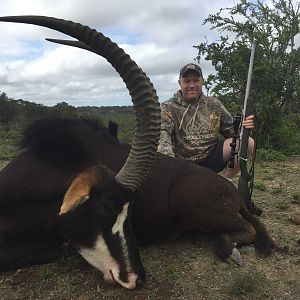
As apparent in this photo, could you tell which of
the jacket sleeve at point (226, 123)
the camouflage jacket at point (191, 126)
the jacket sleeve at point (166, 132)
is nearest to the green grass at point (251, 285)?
the jacket sleeve at point (166, 132)

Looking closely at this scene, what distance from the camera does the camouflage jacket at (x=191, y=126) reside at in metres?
6.78

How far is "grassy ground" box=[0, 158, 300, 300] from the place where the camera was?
4023 millimetres

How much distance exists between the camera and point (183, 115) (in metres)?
6.79

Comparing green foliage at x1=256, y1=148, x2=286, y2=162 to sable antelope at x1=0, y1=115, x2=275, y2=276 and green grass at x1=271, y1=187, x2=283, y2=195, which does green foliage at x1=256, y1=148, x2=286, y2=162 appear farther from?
sable antelope at x1=0, y1=115, x2=275, y2=276

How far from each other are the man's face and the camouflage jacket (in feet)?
0.39

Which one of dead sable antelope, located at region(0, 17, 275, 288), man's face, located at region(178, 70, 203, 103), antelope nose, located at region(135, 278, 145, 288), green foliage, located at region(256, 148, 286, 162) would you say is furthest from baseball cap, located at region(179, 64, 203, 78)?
green foliage, located at region(256, 148, 286, 162)

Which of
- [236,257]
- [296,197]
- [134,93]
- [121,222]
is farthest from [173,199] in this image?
[296,197]

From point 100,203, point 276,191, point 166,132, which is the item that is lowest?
point 276,191

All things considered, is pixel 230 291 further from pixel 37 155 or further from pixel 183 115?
pixel 183 115

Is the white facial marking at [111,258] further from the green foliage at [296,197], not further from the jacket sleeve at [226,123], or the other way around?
the green foliage at [296,197]

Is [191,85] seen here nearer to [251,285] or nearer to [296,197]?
[296,197]

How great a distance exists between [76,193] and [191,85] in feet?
11.1

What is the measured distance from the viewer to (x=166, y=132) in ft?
21.8

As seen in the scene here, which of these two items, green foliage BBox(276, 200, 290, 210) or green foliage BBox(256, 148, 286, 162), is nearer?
green foliage BBox(276, 200, 290, 210)
